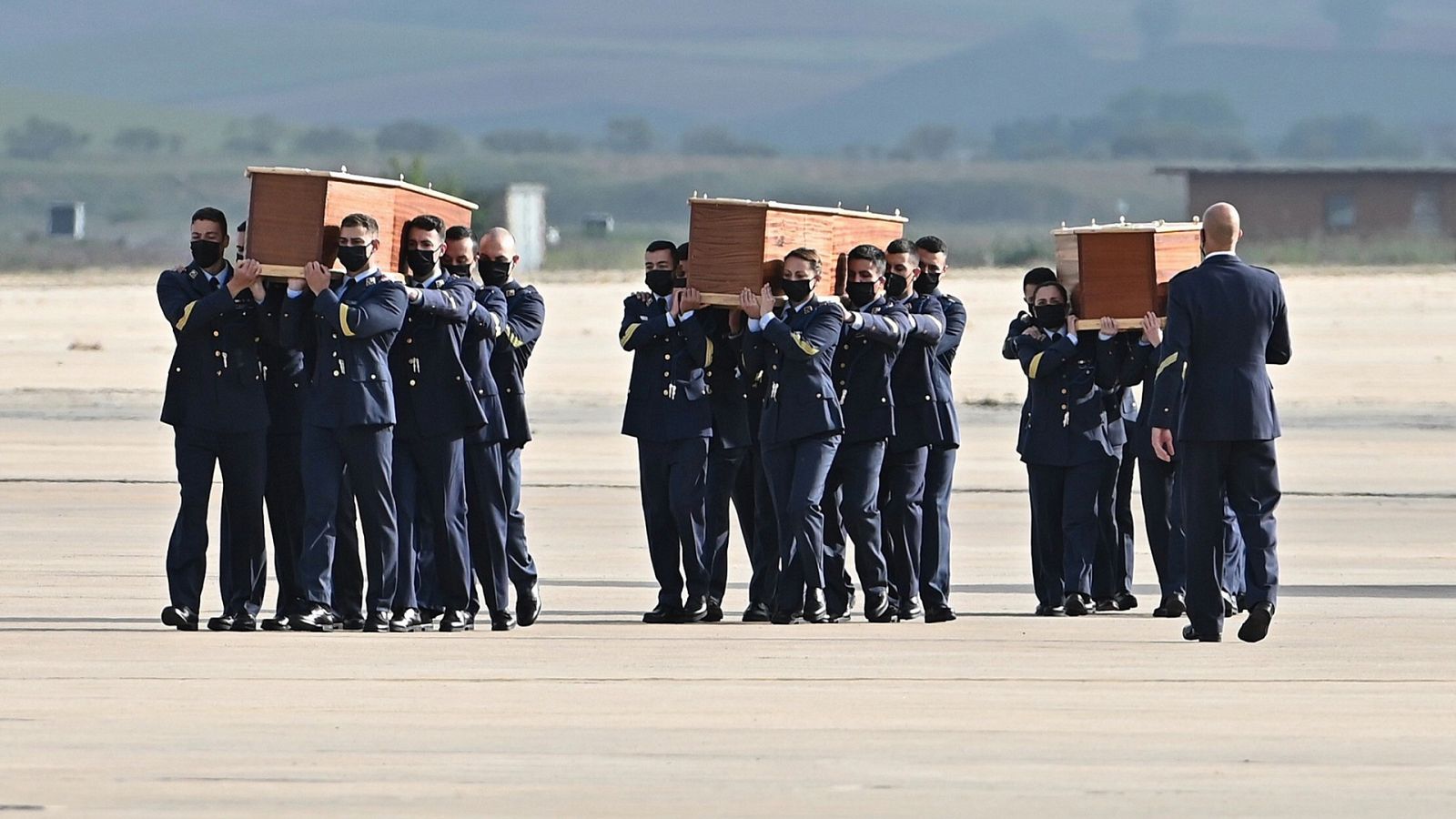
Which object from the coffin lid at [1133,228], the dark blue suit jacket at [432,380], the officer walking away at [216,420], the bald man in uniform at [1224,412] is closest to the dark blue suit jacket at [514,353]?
the dark blue suit jacket at [432,380]

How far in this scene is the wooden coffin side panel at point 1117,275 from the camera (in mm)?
13633

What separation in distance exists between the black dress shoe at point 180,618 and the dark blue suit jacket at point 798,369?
279 centimetres

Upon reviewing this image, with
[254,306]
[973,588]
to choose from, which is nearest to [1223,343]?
[973,588]

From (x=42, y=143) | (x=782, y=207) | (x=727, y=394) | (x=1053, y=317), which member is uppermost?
(x=42, y=143)

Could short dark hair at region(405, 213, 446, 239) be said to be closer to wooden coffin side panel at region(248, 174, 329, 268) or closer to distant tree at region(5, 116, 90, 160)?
wooden coffin side panel at region(248, 174, 329, 268)

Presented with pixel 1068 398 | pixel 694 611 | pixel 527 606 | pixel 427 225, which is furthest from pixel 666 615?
pixel 1068 398

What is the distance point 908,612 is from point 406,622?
2.45 metres

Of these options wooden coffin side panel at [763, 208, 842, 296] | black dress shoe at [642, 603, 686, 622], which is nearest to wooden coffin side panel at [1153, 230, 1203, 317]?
wooden coffin side panel at [763, 208, 842, 296]

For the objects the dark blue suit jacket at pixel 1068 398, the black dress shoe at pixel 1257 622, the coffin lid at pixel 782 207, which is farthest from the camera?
the dark blue suit jacket at pixel 1068 398

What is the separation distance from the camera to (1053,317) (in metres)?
14.1

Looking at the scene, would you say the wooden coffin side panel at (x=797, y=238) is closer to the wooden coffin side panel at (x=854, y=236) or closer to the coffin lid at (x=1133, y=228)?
the wooden coffin side panel at (x=854, y=236)

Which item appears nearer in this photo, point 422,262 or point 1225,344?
point 1225,344

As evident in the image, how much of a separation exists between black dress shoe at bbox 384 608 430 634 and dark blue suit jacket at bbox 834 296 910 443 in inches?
87.5

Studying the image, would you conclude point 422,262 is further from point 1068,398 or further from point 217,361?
point 1068,398
